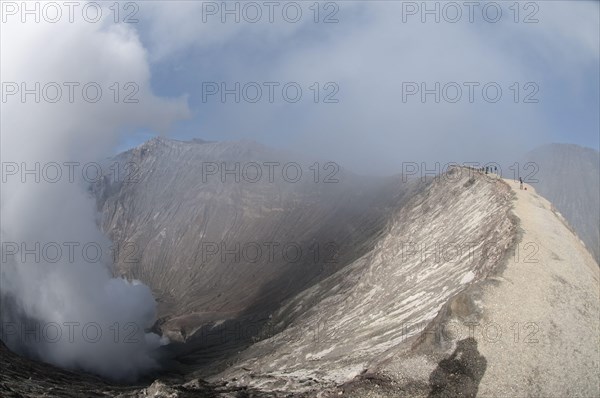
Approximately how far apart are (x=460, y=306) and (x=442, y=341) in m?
3.08

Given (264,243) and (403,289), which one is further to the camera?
(264,243)

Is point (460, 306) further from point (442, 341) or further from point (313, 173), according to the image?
point (313, 173)

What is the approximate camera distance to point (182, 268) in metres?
182

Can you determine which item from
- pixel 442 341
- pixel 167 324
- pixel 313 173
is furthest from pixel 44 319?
pixel 313 173

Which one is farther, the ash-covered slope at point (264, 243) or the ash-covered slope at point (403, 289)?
the ash-covered slope at point (264, 243)

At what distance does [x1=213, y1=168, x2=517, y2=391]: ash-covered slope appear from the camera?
43.0 metres

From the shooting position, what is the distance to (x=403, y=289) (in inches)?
2176

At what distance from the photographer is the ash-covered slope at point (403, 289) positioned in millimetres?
43031

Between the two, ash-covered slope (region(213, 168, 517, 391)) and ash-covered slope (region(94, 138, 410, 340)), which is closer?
ash-covered slope (region(213, 168, 517, 391))

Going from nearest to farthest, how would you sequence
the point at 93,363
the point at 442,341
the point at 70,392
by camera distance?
the point at 442,341
the point at 70,392
the point at 93,363

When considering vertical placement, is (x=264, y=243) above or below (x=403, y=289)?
above

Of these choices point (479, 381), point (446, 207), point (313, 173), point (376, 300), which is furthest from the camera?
point (313, 173)

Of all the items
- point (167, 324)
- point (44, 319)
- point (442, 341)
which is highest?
point (44, 319)

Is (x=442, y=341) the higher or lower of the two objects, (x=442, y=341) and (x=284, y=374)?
the higher
